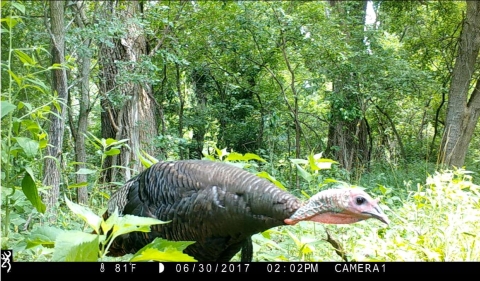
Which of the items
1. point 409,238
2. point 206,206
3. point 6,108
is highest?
point 6,108

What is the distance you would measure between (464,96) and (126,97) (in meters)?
3.68

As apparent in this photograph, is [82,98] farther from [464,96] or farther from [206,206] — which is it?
[464,96]

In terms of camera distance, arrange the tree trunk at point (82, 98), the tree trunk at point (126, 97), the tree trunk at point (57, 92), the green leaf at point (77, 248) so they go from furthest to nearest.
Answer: the tree trunk at point (126, 97)
the tree trunk at point (82, 98)
the tree trunk at point (57, 92)
the green leaf at point (77, 248)

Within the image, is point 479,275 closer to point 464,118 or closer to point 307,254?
point 307,254

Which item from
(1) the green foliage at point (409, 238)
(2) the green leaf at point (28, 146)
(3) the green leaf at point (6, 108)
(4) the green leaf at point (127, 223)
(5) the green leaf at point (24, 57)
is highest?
(5) the green leaf at point (24, 57)

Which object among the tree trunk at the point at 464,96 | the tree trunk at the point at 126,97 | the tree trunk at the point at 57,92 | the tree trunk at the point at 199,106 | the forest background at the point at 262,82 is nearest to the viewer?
the tree trunk at the point at 57,92

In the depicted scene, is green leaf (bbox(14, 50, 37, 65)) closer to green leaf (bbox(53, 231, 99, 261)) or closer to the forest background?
green leaf (bbox(53, 231, 99, 261))

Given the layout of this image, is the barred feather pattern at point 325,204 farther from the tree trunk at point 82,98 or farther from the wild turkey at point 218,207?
the tree trunk at point 82,98

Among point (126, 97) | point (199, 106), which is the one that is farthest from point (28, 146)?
point (199, 106)

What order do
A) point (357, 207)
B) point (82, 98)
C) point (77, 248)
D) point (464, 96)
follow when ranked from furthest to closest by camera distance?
1. point (464, 96)
2. point (82, 98)
3. point (357, 207)
4. point (77, 248)

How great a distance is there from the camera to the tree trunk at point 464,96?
5.67 metres

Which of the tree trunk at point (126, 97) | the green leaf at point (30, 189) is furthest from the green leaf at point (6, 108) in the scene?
the tree trunk at point (126, 97)

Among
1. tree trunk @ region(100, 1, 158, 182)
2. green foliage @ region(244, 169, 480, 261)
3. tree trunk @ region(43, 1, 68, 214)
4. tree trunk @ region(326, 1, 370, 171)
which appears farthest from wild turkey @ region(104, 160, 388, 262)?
tree trunk @ region(326, 1, 370, 171)

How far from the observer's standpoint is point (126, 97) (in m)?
4.85
